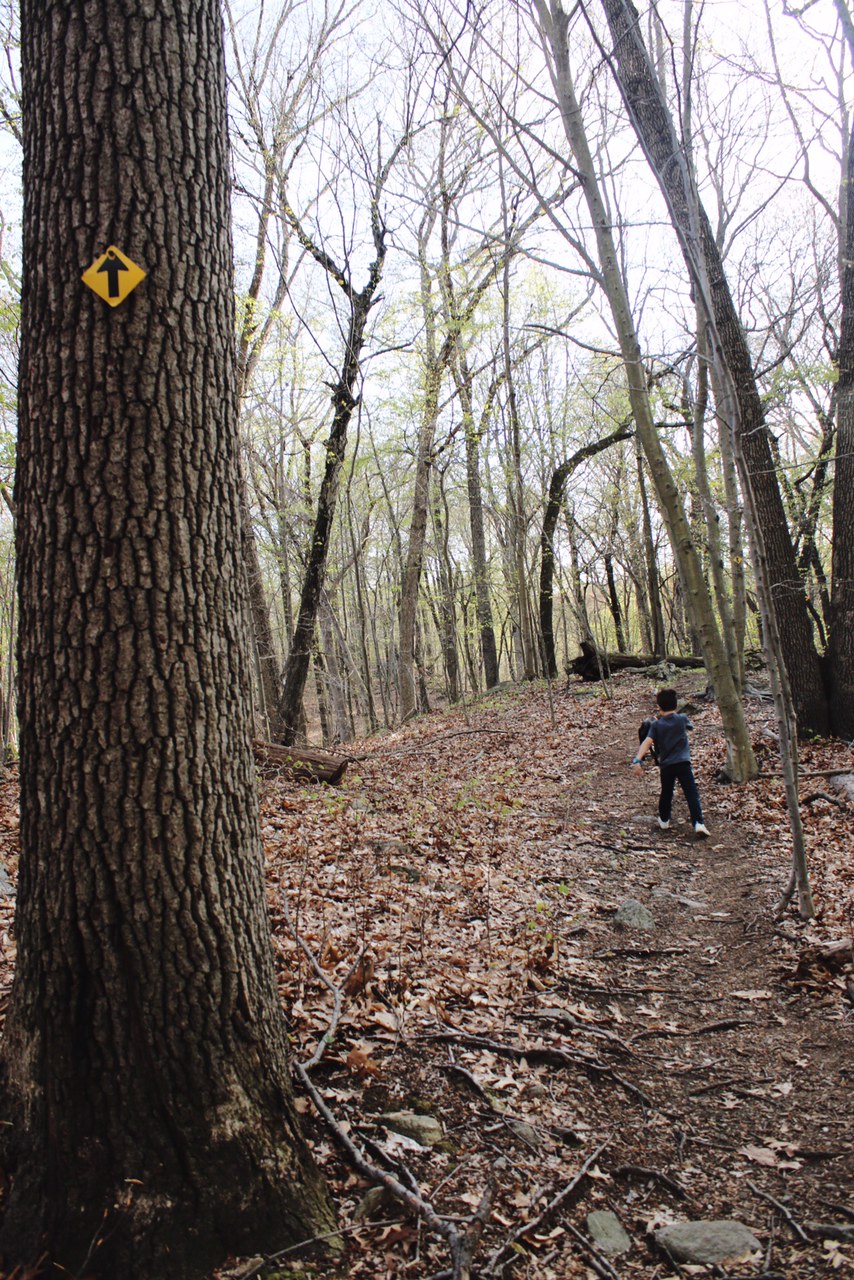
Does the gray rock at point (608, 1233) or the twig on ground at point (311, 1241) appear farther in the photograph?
the gray rock at point (608, 1233)

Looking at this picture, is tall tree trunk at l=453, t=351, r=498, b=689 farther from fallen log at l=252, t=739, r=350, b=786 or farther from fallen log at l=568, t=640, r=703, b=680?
fallen log at l=252, t=739, r=350, b=786

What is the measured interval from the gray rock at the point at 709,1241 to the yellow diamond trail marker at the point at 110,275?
3.67 m

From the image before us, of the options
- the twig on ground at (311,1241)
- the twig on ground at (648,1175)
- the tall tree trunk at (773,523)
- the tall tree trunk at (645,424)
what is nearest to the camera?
the twig on ground at (311,1241)

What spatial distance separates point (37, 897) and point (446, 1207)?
6.03ft

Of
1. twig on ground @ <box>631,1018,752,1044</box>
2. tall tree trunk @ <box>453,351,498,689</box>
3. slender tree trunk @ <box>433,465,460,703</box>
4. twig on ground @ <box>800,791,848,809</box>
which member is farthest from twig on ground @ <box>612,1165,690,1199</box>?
slender tree trunk @ <box>433,465,460,703</box>

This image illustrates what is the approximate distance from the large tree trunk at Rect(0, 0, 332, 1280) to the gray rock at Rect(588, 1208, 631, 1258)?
0.97m

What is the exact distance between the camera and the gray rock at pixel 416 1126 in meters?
2.93

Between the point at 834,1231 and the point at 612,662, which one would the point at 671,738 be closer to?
Answer: the point at 834,1231

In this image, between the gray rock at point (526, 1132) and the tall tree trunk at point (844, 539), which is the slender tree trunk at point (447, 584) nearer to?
the tall tree trunk at point (844, 539)

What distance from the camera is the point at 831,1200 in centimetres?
266

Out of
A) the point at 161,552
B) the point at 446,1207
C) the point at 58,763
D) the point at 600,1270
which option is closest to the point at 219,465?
the point at 161,552

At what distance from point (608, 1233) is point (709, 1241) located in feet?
1.12

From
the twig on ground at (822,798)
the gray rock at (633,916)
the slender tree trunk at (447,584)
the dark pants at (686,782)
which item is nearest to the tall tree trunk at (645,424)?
the twig on ground at (822,798)

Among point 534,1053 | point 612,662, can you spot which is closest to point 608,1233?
point 534,1053
